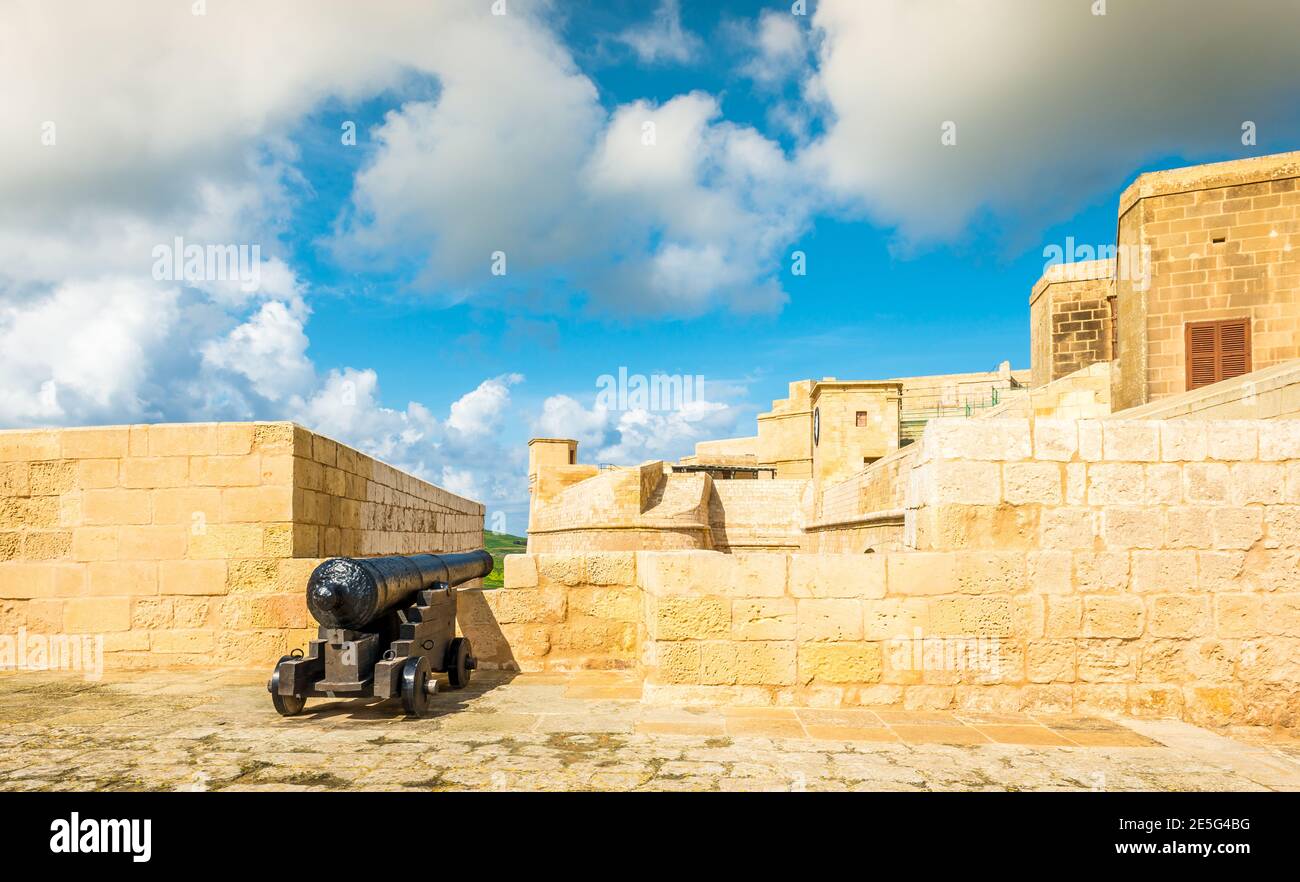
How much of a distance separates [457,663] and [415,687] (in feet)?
3.16

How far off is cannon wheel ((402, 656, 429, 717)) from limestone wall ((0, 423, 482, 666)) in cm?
237

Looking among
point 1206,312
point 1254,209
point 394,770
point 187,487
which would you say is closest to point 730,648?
point 394,770

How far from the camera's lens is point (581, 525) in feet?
81.9

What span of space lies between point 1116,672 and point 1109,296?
18218 mm

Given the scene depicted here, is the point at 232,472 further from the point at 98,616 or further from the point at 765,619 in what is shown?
the point at 765,619

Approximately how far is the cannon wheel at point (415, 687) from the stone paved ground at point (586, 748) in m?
0.11

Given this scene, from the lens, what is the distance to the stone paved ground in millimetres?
3234

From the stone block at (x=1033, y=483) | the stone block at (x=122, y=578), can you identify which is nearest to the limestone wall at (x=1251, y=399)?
the stone block at (x=1033, y=483)

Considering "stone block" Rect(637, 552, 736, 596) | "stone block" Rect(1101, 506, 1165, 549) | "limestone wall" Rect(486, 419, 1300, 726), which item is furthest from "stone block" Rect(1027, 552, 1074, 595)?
"stone block" Rect(637, 552, 736, 596)

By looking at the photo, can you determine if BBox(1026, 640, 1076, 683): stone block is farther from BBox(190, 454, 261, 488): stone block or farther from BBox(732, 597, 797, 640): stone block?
BBox(190, 454, 261, 488): stone block

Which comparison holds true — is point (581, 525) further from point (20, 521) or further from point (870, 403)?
point (20, 521)

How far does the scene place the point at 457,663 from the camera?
5.31 metres

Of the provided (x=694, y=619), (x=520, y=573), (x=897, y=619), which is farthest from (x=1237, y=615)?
(x=520, y=573)

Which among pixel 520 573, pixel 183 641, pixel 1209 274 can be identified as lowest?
pixel 183 641
